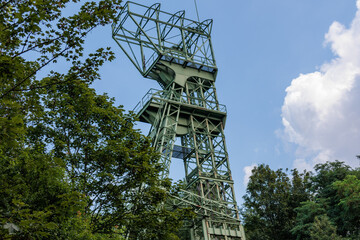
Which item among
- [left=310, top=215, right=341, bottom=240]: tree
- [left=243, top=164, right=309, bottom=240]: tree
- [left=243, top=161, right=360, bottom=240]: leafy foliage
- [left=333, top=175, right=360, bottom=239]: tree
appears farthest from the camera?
[left=243, top=164, right=309, bottom=240]: tree

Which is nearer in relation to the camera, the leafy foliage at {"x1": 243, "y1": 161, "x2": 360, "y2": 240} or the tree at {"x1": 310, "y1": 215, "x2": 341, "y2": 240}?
the tree at {"x1": 310, "y1": 215, "x2": 341, "y2": 240}

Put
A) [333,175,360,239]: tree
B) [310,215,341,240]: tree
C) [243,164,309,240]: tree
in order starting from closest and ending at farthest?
[310,215,341,240]: tree
[333,175,360,239]: tree
[243,164,309,240]: tree

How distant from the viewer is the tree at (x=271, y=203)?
38562 millimetres

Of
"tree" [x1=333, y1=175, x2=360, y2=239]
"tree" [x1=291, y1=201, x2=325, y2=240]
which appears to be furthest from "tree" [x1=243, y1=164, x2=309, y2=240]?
"tree" [x1=333, y1=175, x2=360, y2=239]

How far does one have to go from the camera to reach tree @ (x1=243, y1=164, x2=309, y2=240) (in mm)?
38562

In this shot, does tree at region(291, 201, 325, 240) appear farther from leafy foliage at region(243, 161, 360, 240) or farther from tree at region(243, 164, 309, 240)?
tree at region(243, 164, 309, 240)

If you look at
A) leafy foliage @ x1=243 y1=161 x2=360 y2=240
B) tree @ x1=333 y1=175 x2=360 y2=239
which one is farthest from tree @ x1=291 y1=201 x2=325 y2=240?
tree @ x1=333 y1=175 x2=360 y2=239

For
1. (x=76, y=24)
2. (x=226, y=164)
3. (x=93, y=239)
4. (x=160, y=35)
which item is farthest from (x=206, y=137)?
(x=76, y=24)

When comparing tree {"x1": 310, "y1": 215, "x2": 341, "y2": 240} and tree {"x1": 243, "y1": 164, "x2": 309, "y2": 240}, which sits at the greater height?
tree {"x1": 243, "y1": 164, "x2": 309, "y2": 240}

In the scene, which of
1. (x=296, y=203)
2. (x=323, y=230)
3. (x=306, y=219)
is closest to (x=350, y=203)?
(x=323, y=230)

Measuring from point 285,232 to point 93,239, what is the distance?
3134 centimetres

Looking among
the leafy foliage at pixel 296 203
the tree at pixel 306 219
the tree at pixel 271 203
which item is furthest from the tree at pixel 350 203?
the tree at pixel 271 203

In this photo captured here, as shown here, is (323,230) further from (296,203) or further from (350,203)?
(296,203)

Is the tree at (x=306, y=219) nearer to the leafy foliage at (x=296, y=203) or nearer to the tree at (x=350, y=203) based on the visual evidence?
the leafy foliage at (x=296, y=203)
